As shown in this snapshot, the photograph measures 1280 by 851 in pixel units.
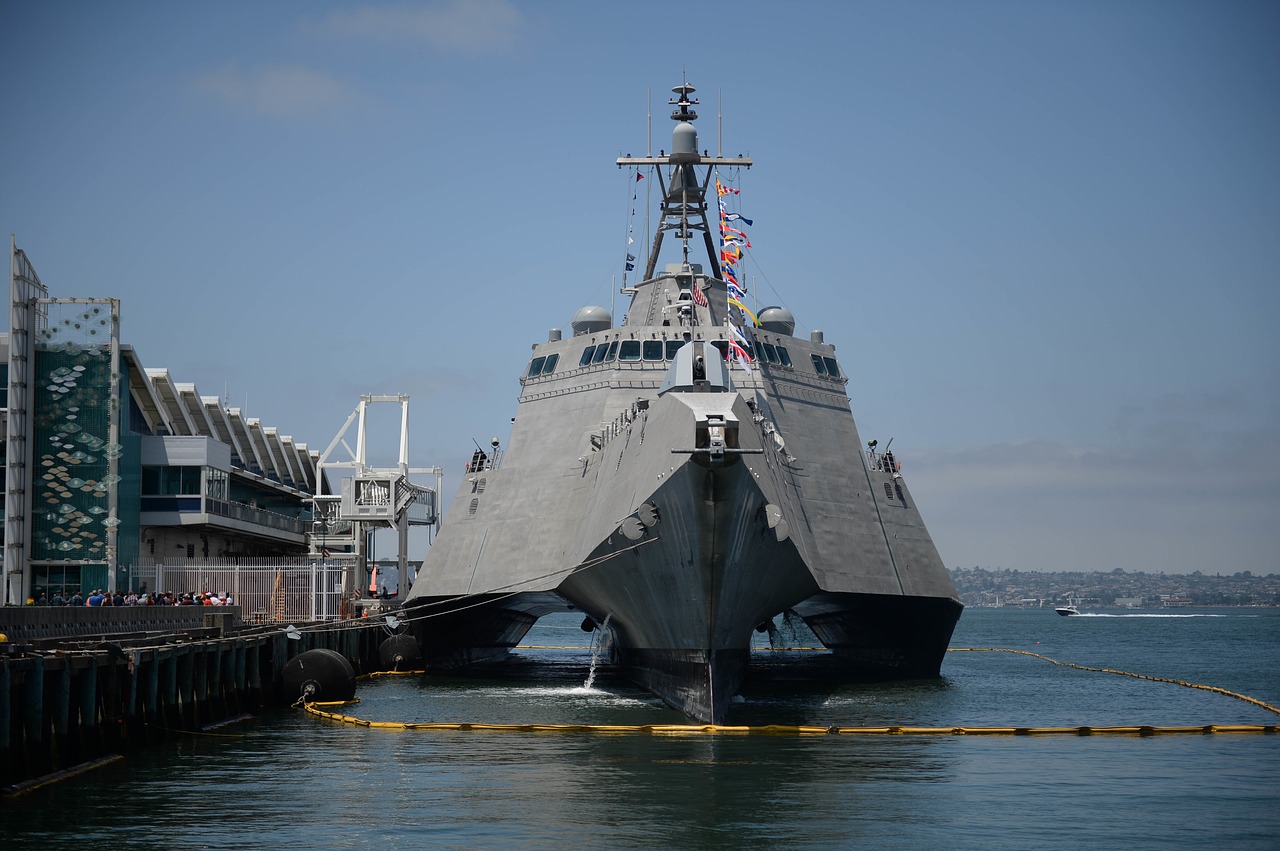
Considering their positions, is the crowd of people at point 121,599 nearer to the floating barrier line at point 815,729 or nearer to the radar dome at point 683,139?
the floating barrier line at point 815,729

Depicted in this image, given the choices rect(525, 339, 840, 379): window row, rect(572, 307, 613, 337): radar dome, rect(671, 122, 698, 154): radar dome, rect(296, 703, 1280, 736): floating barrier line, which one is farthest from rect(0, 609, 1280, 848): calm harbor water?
rect(671, 122, 698, 154): radar dome

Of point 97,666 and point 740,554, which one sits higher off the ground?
point 740,554

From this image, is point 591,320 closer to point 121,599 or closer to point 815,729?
point 121,599

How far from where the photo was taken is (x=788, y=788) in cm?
1664

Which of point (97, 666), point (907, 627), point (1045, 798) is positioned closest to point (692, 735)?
point (1045, 798)

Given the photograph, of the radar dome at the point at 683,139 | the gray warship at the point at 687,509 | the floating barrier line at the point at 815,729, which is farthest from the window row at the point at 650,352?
the floating barrier line at the point at 815,729

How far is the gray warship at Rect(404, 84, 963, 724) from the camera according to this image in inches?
837

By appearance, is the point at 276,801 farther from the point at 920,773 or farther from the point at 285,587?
the point at 285,587

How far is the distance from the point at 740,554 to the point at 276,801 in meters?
8.10

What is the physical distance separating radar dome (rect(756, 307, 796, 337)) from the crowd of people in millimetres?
14712

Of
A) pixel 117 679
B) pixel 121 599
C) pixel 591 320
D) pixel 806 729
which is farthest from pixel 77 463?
pixel 806 729

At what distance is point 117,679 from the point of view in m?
19.7

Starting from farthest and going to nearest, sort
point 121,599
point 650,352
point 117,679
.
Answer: point 121,599 < point 650,352 < point 117,679

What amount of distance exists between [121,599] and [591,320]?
12.6 metres
